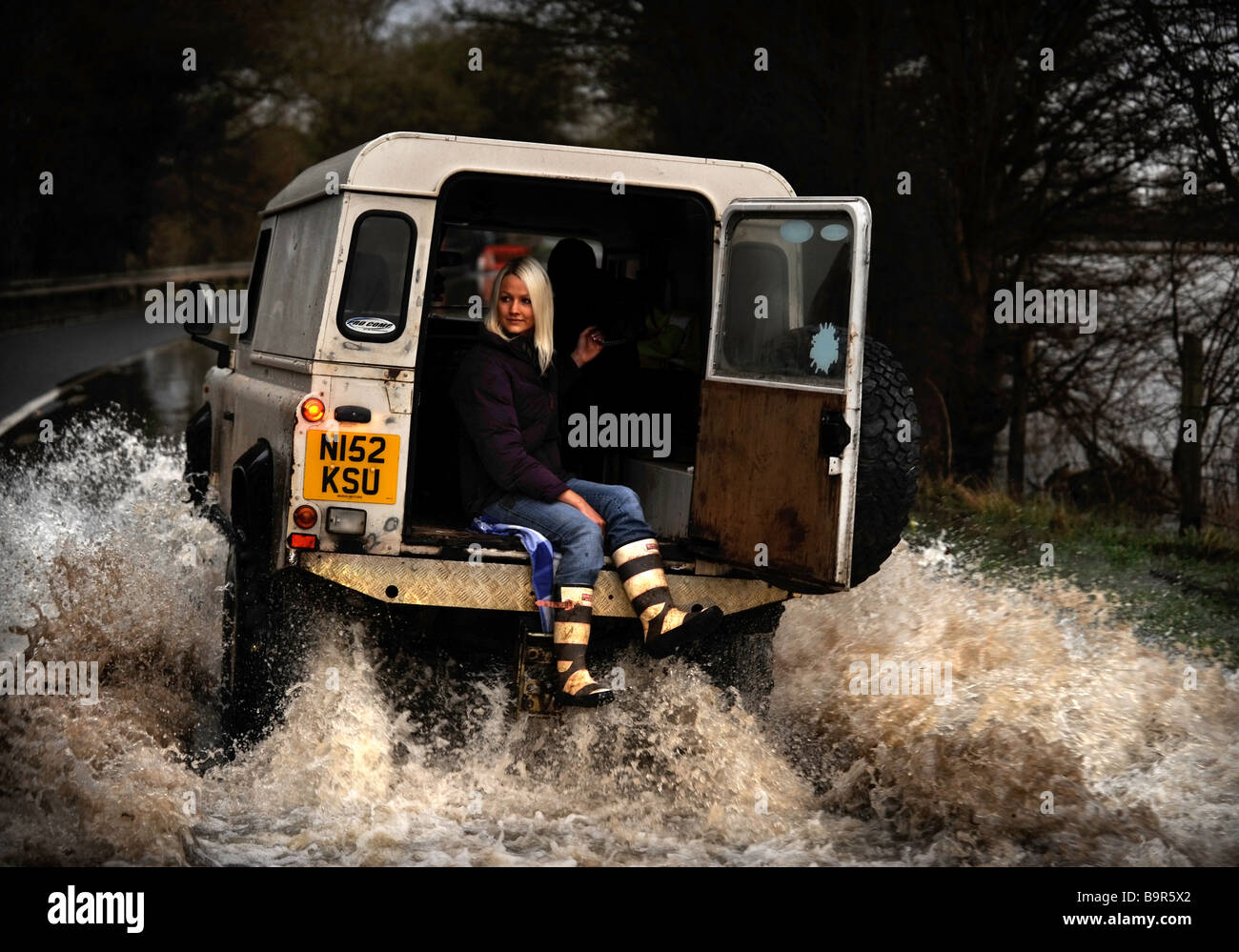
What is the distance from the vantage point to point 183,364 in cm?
2370

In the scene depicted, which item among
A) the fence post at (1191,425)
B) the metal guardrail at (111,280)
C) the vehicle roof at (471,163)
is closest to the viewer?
the vehicle roof at (471,163)

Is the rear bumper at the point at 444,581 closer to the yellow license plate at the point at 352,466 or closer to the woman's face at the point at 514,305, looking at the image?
the yellow license plate at the point at 352,466

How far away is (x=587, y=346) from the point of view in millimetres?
7258

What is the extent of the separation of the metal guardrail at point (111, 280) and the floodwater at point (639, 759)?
72.5 feet

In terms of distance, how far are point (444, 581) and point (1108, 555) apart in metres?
6.54

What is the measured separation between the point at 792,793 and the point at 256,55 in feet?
118

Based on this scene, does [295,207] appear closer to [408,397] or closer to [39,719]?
[408,397]

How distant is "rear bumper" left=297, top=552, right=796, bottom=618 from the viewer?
6.05m

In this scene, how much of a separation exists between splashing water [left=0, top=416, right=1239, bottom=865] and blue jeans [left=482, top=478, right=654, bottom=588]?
0.69 meters

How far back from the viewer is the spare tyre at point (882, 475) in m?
6.08

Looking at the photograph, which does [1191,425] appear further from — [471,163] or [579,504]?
[471,163]

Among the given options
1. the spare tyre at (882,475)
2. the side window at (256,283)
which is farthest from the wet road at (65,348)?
the spare tyre at (882,475)

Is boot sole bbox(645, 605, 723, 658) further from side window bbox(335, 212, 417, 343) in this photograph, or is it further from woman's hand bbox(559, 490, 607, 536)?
side window bbox(335, 212, 417, 343)

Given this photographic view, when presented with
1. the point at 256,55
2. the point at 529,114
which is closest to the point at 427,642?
the point at 529,114
